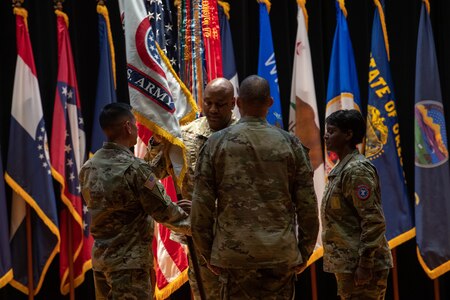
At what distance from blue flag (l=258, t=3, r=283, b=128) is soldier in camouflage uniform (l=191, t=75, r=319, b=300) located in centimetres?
252

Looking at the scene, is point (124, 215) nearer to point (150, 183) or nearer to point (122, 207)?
point (122, 207)

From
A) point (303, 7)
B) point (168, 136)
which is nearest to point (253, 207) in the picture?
point (168, 136)

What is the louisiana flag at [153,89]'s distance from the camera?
3.67 meters

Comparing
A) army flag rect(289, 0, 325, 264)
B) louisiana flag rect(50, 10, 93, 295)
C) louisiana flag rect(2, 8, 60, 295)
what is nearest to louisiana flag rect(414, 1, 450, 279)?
army flag rect(289, 0, 325, 264)

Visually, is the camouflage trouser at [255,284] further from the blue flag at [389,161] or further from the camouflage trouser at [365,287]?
the blue flag at [389,161]

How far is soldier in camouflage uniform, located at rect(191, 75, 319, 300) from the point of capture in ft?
7.89

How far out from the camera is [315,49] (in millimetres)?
5539

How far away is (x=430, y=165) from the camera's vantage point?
5.02 metres

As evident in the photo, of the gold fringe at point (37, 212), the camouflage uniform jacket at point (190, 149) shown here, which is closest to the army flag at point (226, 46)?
the camouflage uniform jacket at point (190, 149)

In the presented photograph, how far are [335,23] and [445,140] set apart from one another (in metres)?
1.45

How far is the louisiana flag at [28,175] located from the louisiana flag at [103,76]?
41cm

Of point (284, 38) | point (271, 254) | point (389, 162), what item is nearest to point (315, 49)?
point (284, 38)

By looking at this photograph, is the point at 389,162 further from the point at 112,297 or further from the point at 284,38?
the point at 112,297

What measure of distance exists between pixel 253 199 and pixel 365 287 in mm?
911
